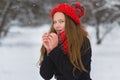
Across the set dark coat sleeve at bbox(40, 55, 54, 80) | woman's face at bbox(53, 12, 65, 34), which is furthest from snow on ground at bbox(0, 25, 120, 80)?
woman's face at bbox(53, 12, 65, 34)

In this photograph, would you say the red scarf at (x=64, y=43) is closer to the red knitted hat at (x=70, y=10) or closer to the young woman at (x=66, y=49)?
the young woman at (x=66, y=49)

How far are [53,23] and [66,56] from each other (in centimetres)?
36

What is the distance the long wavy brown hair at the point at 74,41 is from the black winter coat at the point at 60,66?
4 cm

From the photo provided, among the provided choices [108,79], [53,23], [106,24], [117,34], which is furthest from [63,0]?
[117,34]

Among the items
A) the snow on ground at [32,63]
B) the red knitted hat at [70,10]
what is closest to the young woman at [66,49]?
the red knitted hat at [70,10]

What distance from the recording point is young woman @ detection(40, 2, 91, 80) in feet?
13.3

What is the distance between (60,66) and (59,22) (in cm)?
41

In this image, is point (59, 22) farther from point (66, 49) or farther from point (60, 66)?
point (60, 66)

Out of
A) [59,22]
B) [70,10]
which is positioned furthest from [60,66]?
[70,10]

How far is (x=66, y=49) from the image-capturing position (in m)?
4.09

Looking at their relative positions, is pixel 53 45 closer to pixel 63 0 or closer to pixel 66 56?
pixel 66 56

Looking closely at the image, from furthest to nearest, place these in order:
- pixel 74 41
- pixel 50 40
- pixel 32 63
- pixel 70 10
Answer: pixel 32 63
pixel 70 10
pixel 74 41
pixel 50 40

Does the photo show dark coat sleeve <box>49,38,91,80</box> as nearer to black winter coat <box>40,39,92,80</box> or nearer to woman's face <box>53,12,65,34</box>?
black winter coat <box>40,39,92,80</box>

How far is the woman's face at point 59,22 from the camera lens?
419cm
